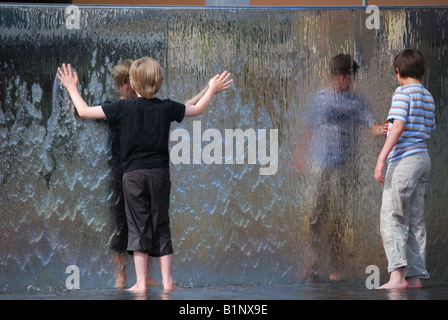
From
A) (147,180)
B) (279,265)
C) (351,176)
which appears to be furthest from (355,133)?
(147,180)

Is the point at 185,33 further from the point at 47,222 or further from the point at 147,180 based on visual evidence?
the point at 47,222

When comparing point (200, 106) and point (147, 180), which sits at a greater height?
point (200, 106)

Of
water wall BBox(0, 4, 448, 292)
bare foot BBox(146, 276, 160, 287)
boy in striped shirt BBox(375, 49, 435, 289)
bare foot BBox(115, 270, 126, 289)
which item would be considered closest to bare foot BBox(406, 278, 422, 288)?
boy in striped shirt BBox(375, 49, 435, 289)

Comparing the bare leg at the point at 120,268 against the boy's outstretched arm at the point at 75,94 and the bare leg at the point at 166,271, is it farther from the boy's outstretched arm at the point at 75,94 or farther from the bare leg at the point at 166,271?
the boy's outstretched arm at the point at 75,94

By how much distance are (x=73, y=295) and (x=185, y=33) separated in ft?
5.98

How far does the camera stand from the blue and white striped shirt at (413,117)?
5.04 meters

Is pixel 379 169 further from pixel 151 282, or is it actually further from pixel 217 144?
pixel 151 282

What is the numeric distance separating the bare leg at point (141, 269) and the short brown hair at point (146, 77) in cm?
95

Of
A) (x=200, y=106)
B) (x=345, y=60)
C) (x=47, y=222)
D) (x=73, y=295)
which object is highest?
(x=345, y=60)

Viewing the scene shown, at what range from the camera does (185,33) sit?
17.9ft

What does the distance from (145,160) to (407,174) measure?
1582 millimetres

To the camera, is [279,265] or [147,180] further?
[279,265]

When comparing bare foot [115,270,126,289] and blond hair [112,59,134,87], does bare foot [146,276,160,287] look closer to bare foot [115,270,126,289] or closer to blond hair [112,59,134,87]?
Answer: bare foot [115,270,126,289]

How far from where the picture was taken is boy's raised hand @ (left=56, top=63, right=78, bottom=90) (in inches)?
208
